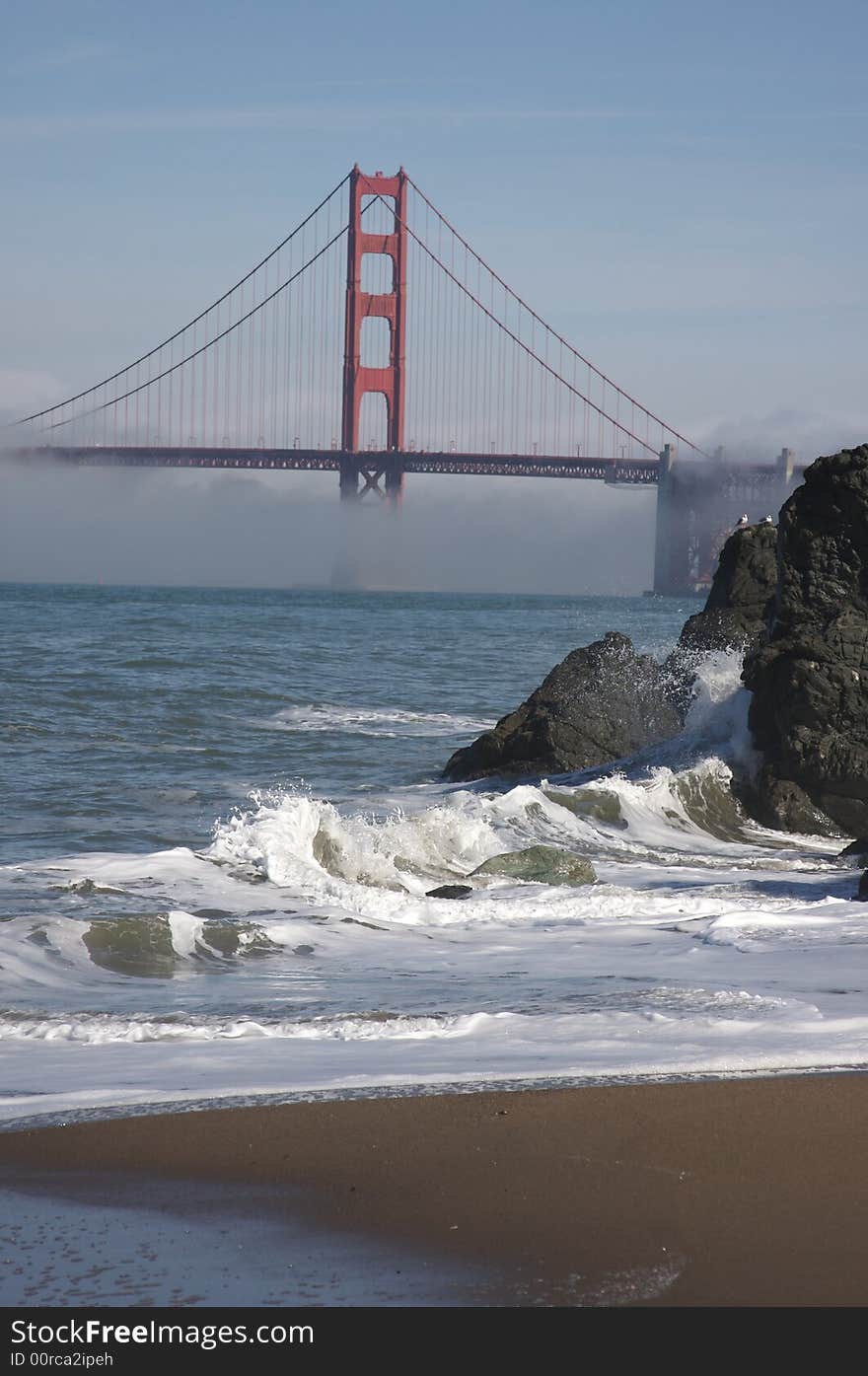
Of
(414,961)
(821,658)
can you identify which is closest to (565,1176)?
(414,961)

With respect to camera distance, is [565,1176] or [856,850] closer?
[565,1176]

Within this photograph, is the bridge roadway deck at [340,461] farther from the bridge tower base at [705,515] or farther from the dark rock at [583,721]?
the dark rock at [583,721]

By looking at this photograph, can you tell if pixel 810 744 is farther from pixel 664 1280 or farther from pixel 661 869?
pixel 664 1280

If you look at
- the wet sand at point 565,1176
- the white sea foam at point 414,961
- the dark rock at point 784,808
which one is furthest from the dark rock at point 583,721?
the wet sand at point 565,1176

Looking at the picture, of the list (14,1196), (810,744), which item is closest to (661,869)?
(810,744)

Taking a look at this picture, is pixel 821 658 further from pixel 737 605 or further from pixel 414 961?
pixel 414 961

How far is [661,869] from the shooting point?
23.8 feet

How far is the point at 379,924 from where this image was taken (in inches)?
218

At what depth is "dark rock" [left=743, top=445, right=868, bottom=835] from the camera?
860cm

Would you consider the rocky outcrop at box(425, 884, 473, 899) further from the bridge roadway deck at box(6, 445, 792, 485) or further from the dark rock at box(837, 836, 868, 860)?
the bridge roadway deck at box(6, 445, 792, 485)

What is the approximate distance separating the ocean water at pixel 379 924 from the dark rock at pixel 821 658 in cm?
45

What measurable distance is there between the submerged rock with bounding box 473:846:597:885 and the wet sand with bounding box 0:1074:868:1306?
336 cm

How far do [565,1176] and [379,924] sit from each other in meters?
3.02

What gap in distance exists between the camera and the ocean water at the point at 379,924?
3377 mm
